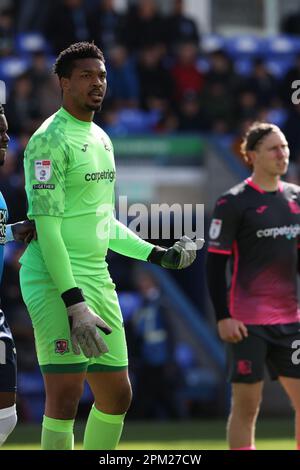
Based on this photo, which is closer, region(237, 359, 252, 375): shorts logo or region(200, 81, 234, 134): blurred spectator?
region(237, 359, 252, 375): shorts logo

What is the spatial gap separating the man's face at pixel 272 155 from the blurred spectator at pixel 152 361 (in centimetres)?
532

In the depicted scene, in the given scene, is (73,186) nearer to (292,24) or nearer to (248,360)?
(248,360)

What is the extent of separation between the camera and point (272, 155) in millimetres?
7848

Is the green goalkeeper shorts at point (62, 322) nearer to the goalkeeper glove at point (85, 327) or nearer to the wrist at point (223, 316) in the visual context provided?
the goalkeeper glove at point (85, 327)

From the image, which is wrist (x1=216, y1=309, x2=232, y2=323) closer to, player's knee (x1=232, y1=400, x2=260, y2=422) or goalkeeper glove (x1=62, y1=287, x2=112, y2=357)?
player's knee (x1=232, y1=400, x2=260, y2=422)

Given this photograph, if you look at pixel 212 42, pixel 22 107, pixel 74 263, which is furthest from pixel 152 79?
pixel 74 263

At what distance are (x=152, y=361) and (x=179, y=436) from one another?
1908 millimetres

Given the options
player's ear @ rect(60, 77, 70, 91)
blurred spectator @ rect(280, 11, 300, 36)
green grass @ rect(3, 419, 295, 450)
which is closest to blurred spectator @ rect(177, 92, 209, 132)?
green grass @ rect(3, 419, 295, 450)

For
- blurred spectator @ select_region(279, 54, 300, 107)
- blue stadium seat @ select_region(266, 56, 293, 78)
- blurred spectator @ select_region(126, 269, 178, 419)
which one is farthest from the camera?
blue stadium seat @ select_region(266, 56, 293, 78)

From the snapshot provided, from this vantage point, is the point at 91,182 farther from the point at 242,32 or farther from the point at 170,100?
the point at 242,32

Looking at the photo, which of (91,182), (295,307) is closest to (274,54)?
(295,307)

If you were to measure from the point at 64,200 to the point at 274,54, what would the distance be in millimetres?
13443

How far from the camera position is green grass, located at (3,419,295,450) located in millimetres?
10078

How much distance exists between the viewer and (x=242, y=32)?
2123 centimetres
